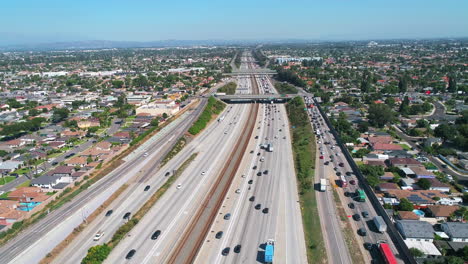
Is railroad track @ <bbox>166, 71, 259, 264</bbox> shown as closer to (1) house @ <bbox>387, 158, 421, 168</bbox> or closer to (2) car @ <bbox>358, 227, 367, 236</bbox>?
(2) car @ <bbox>358, 227, 367, 236</bbox>

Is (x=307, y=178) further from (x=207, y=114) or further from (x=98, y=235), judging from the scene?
(x=207, y=114)

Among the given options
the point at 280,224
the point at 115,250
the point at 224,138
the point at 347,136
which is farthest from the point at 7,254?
the point at 347,136

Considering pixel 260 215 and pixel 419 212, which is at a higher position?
pixel 419 212

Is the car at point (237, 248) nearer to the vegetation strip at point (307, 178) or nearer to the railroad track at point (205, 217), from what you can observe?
the railroad track at point (205, 217)

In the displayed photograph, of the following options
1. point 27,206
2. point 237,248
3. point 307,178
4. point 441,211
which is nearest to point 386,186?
point 441,211

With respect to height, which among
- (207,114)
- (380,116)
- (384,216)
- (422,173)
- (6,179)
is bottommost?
(6,179)

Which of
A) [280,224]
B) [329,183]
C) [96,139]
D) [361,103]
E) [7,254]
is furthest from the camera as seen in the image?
[361,103]

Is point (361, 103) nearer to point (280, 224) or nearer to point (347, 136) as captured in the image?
point (347, 136)

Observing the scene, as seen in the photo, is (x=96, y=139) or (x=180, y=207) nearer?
(x=180, y=207)
